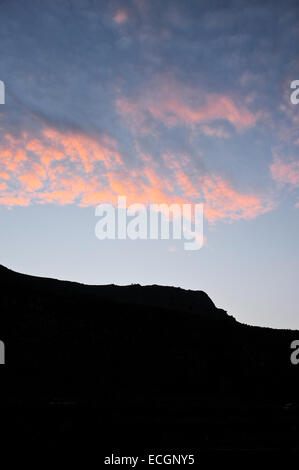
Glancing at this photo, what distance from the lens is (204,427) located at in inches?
630

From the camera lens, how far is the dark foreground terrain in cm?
1389

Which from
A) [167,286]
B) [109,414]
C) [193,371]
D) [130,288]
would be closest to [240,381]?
[193,371]

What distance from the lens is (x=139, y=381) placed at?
3472 cm

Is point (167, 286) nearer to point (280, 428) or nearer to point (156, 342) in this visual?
point (156, 342)

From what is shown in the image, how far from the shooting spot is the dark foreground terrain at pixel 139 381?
45.6 feet

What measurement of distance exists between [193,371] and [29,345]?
53.6 ft
